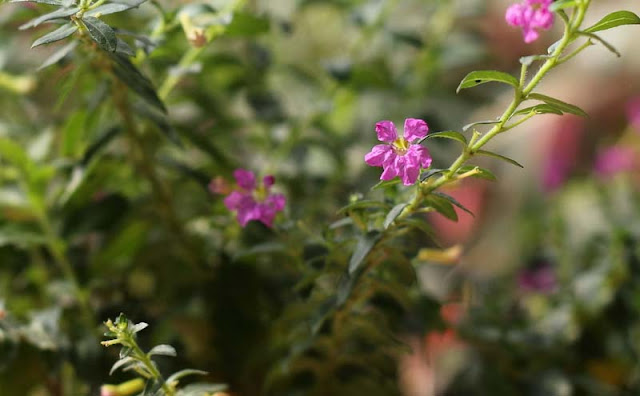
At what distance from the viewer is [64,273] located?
0.66 m

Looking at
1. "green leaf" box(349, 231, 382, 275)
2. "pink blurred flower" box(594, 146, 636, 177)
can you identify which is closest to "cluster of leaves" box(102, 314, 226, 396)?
"green leaf" box(349, 231, 382, 275)

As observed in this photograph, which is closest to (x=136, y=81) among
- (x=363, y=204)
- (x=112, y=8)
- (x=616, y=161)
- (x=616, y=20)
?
(x=112, y=8)

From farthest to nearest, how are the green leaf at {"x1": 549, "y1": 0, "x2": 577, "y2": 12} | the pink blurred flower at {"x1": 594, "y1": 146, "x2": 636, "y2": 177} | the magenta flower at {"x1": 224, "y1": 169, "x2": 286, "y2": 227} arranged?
1. the pink blurred flower at {"x1": 594, "y1": 146, "x2": 636, "y2": 177}
2. the magenta flower at {"x1": 224, "y1": 169, "x2": 286, "y2": 227}
3. the green leaf at {"x1": 549, "y1": 0, "x2": 577, "y2": 12}

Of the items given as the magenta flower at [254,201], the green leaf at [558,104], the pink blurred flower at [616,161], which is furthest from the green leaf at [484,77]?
the pink blurred flower at [616,161]

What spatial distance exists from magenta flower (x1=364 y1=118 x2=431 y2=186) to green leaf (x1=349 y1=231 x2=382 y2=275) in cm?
5

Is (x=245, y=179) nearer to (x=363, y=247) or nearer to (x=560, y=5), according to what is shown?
(x=363, y=247)

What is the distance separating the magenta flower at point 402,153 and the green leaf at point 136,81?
6.0 inches

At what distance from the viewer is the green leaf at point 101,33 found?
1.21 ft

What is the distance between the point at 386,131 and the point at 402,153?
1 centimetres

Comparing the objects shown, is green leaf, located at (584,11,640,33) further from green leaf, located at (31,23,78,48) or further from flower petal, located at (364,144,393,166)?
green leaf, located at (31,23,78,48)

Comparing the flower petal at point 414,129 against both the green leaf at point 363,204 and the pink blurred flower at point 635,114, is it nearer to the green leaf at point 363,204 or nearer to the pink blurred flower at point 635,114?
the green leaf at point 363,204

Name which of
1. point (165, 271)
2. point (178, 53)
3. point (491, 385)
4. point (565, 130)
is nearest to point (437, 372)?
point (491, 385)

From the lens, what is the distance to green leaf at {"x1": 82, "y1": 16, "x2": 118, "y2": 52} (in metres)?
0.37

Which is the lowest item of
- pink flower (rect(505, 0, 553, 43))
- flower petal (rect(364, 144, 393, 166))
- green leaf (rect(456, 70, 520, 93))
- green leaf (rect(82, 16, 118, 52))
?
flower petal (rect(364, 144, 393, 166))
